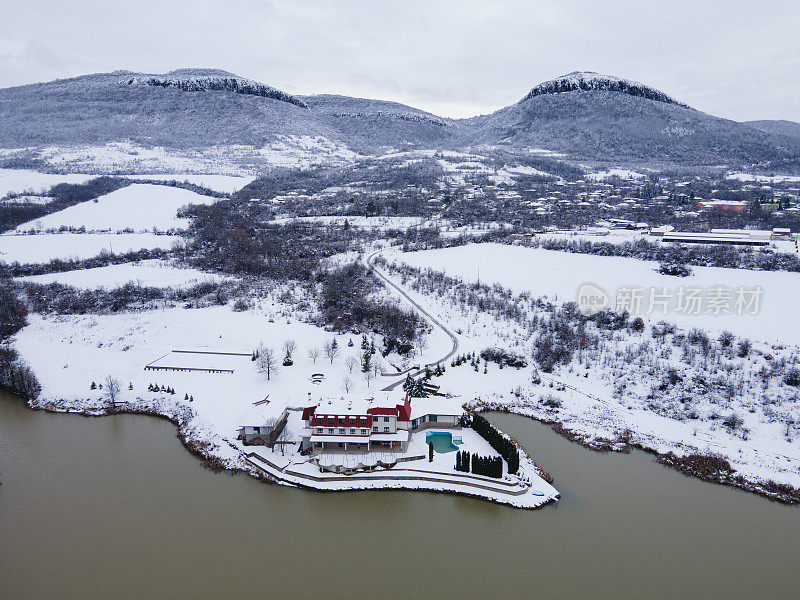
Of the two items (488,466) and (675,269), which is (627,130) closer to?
(675,269)

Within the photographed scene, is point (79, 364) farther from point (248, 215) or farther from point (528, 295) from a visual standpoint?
point (248, 215)

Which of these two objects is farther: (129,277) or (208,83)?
(208,83)

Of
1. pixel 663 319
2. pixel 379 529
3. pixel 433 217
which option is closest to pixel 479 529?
pixel 379 529

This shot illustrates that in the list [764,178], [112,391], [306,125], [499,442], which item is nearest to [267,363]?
[112,391]

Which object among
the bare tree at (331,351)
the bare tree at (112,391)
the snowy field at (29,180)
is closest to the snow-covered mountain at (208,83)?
the snowy field at (29,180)

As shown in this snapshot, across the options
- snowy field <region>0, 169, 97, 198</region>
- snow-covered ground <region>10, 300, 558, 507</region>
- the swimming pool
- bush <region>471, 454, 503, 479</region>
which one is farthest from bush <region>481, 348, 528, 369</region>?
snowy field <region>0, 169, 97, 198</region>

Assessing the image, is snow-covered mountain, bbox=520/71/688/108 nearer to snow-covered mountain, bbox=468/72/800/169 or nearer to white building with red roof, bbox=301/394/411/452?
snow-covered mountain, bbox=468/72/800/169

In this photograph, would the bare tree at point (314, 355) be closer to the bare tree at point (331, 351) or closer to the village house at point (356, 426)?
the bare tree at point (331, 351)
